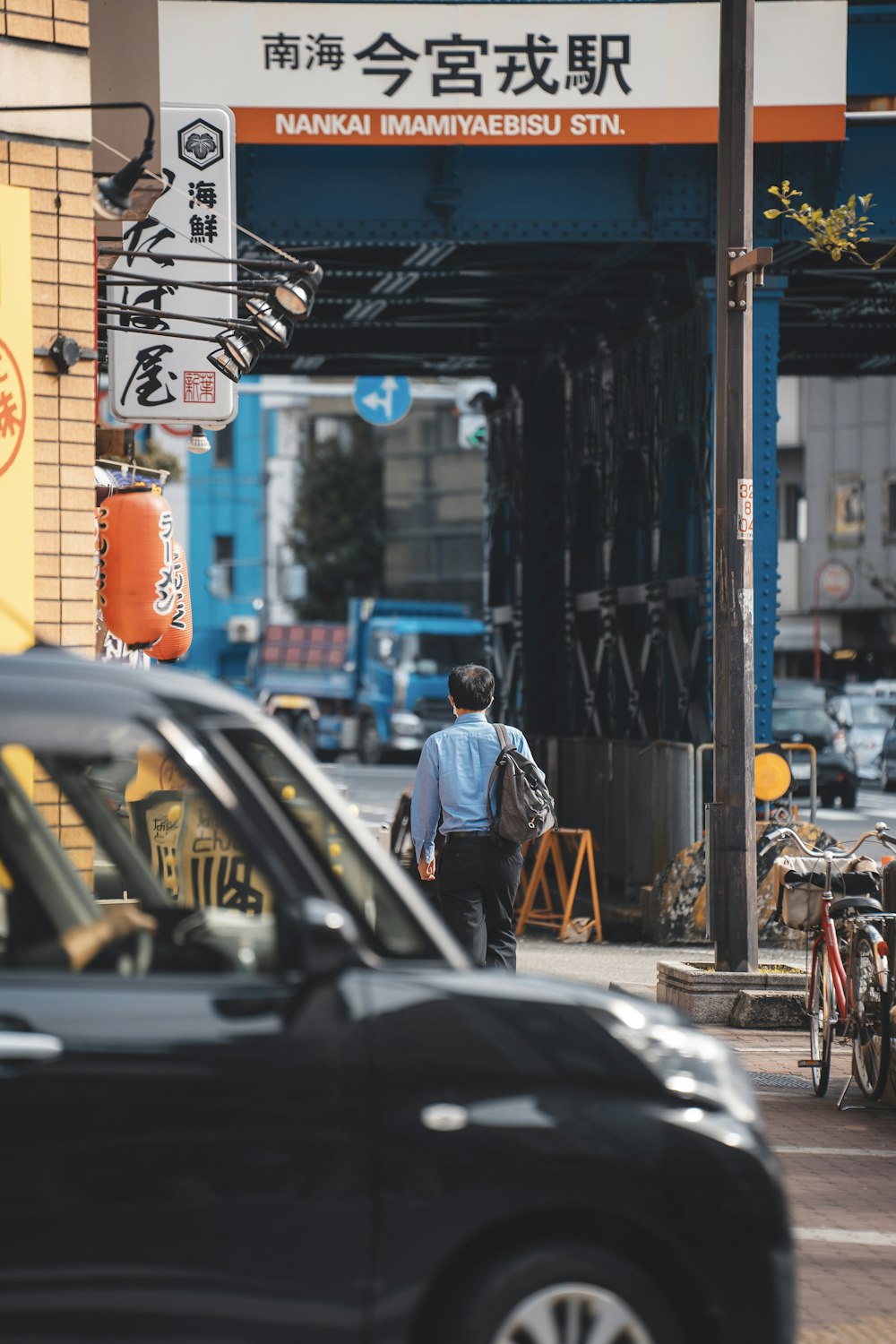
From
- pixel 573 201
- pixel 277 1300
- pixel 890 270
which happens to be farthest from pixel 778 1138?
pixel 890 270

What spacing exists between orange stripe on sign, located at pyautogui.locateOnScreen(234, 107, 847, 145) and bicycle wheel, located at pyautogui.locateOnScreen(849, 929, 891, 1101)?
308 inches

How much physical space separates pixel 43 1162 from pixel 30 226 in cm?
648

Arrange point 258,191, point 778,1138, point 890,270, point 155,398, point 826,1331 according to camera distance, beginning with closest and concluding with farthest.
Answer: point 826,1331 → point 778,1138 → point 155,398 → point 258,191 → point 890,270

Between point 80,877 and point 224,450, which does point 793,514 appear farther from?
point 80,877

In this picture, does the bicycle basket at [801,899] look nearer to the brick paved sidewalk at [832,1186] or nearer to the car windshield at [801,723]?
the brick paved sidewalk at [832,1186]

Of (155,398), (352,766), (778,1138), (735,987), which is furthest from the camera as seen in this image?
(352,766)

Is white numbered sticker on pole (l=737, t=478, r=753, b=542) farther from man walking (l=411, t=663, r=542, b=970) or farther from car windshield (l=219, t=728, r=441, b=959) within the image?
car windshield (l=219, t=728, r=441, b=959)

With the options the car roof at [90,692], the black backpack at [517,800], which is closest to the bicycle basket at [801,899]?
the black backpack at [517,800]

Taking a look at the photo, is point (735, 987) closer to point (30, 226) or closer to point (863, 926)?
point (863, 926)

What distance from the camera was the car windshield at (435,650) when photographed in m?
48.1

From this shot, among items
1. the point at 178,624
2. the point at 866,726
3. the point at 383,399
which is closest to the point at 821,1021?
the point at 178,624

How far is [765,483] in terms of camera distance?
51.4ft

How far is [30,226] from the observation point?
30.2 ft

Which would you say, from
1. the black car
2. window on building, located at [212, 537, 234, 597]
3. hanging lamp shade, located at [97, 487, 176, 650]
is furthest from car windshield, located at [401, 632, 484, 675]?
the black car
